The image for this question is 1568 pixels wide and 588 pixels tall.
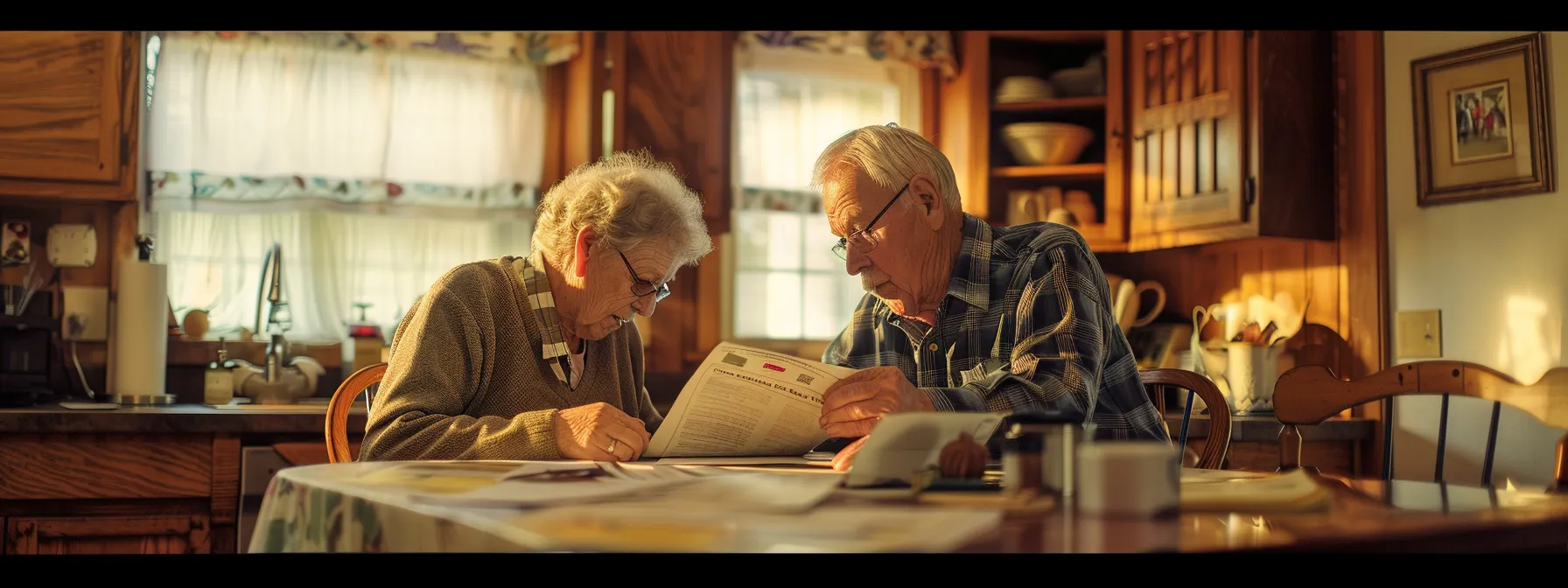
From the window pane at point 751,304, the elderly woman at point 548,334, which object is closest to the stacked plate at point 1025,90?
the window pane at point 751,304

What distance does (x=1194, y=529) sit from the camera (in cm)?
93

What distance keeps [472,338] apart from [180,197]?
1.93 metres

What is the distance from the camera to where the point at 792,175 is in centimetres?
382

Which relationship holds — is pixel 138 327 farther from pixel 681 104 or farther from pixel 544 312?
pixel 544 312

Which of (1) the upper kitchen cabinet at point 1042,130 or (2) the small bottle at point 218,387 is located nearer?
(2) the small bottle at point 218,387

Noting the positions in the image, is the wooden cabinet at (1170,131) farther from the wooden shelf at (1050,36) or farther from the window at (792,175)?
the window at (792,175)

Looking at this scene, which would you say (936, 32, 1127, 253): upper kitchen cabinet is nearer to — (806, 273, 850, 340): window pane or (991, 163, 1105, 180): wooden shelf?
(991, 163, 1105, 180): wooden shelf

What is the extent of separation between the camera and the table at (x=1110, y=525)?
2.88 ft

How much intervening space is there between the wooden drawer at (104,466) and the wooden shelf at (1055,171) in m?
2.17

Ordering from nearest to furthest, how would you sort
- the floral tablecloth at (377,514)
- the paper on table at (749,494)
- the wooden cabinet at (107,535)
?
the floral tablecloth at (377,514) < the paper on table at (749,494) < the wooden cabinet at (107,535)

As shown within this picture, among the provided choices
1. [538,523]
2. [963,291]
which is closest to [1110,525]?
[538,523]

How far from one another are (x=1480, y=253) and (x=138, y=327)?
3.18 meters

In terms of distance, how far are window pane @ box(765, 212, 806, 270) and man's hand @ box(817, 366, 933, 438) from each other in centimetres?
221

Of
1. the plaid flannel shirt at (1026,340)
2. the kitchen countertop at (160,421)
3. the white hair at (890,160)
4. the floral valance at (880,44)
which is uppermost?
the floral valance at (880,44)
